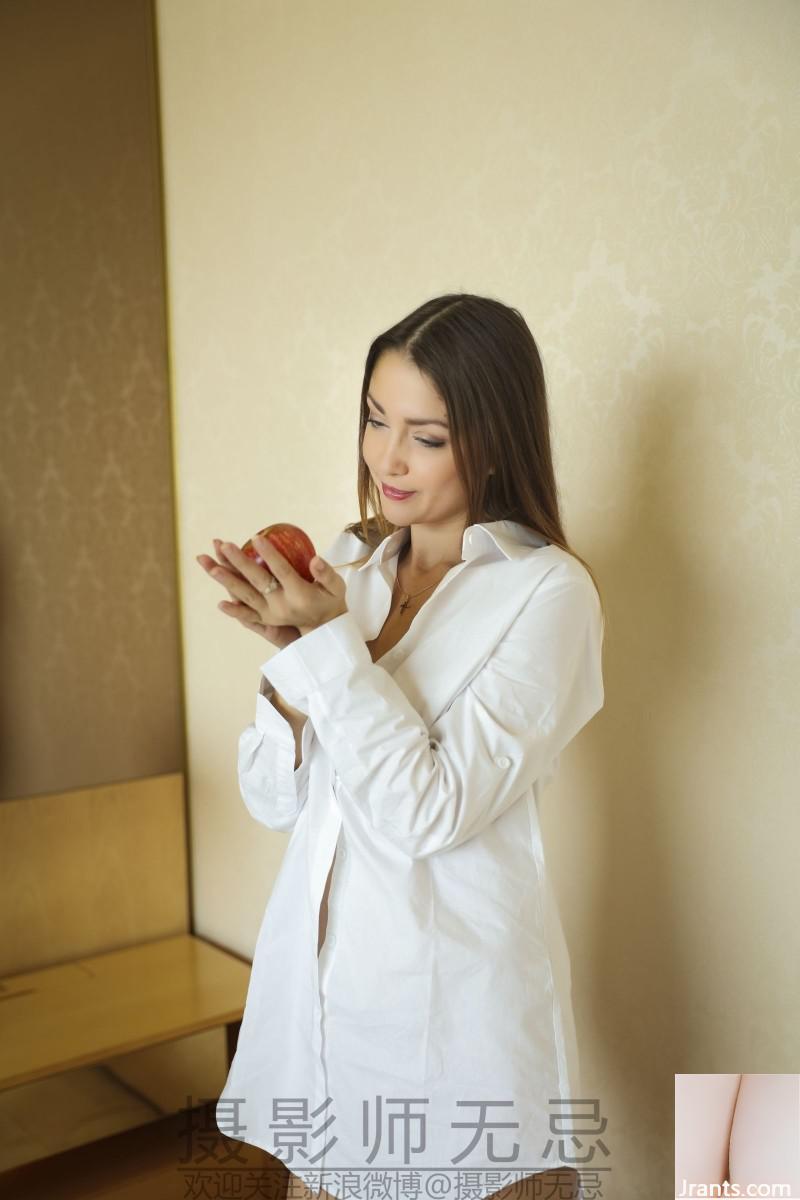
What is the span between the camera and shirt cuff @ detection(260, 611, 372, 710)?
3.73 ft

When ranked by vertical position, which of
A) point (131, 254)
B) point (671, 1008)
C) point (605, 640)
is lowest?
point (671, 1008)

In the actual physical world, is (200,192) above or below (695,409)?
above

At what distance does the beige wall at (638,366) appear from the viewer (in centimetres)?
138

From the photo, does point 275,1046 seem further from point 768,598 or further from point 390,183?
point 390,183

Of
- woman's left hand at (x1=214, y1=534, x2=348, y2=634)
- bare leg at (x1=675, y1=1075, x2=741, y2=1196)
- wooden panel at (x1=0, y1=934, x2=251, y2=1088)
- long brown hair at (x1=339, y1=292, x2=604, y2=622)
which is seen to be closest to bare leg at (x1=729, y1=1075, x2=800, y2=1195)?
bare leg at (x1=675, y1=1075, x2=741, y2=1196)

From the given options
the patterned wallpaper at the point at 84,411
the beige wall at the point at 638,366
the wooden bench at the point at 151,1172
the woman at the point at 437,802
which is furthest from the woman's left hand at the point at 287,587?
the wooden bench at the point at 151,1172

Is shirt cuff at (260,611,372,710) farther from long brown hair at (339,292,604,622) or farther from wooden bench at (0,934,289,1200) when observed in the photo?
wooden bench at (0,934,289,1200)

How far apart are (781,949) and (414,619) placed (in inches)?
26.7

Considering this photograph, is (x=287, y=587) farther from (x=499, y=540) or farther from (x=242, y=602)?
(x=499, y=540)

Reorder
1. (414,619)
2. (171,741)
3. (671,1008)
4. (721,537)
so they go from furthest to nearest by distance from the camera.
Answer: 1. (171,741)
2. (671,1008)
3. (721,537)
4. (414,619)

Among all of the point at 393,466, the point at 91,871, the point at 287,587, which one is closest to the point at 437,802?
the point at 287,587

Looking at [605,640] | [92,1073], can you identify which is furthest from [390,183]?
[92,1073]

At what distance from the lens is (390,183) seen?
6.45 feet

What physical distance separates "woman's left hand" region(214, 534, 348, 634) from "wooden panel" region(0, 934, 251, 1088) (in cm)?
133
